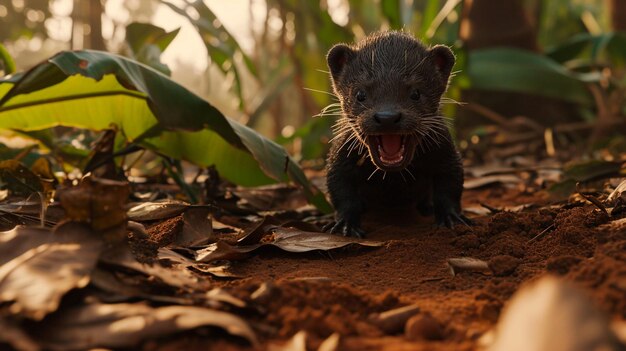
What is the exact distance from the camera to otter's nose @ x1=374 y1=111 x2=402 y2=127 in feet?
10.9

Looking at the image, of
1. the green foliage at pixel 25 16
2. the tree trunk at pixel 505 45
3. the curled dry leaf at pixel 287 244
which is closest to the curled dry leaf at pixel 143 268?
the curled dry leaf at pixel 287 244

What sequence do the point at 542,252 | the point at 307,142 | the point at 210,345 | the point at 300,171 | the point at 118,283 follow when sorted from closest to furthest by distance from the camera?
the point at 210,345
the point at 118,283
the point at 542,252
the point at 300,171
the point at 307,142

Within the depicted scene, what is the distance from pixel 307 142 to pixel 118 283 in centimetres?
497

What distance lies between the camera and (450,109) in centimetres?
715

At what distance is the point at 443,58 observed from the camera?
4.02 metres

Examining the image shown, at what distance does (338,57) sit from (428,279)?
2.12 meters

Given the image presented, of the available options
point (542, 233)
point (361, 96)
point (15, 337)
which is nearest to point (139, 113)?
point (361, 96)

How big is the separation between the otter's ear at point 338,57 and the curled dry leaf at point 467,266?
1.96 meters

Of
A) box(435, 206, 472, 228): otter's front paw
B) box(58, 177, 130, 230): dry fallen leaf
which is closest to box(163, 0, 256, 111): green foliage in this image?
box(435, 206, 472, 228): otter's front paw

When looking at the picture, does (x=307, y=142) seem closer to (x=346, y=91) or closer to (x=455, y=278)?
(x=346, y=91)

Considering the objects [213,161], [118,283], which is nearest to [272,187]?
[213,161]

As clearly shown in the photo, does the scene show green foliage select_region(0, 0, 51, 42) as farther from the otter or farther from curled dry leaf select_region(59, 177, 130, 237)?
curled dry leaf select_region(59, 177, 130, 237)

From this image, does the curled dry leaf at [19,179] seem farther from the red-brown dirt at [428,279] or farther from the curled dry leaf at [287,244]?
the red-brown dirt at [428,279]

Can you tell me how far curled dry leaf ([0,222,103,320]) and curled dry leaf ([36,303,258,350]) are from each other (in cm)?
6
